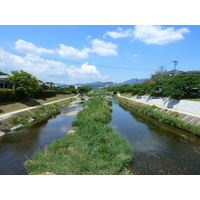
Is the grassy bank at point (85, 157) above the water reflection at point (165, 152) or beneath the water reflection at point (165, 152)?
above

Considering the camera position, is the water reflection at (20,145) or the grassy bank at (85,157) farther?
the water reflection at (20,145)

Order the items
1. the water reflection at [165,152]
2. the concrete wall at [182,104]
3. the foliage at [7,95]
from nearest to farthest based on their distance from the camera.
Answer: the water reflection at [165,152], the concrete wall at [182,104], the foliage at [7,95]

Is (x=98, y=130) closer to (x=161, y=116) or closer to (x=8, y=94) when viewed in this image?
(x=161, y=116)

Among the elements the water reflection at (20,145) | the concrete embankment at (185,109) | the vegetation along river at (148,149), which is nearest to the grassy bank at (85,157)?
the vegetation along river at (148,149)

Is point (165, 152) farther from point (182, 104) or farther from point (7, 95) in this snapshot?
point (7, 95)

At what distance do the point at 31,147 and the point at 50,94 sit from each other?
33345 mm

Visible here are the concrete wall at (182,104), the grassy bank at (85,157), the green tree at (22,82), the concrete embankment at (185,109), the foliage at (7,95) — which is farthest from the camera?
the green tree at (22,82)

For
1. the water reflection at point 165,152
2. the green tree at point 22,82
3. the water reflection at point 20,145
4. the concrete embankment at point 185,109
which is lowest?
the water reflection at point 20,145

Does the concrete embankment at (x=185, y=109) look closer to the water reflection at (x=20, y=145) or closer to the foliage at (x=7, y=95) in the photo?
the water reflection at (x=20, y=145)

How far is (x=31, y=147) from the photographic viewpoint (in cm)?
1091

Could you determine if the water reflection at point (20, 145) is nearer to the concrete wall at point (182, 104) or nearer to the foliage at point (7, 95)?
the foliage at point (7, 95)

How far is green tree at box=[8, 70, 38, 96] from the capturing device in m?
25.2

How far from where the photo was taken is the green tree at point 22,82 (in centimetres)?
2519

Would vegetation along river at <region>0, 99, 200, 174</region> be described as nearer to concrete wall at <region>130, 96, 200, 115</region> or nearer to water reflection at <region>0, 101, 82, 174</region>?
water reflection at <region>0, 101, 82, 174</region>
